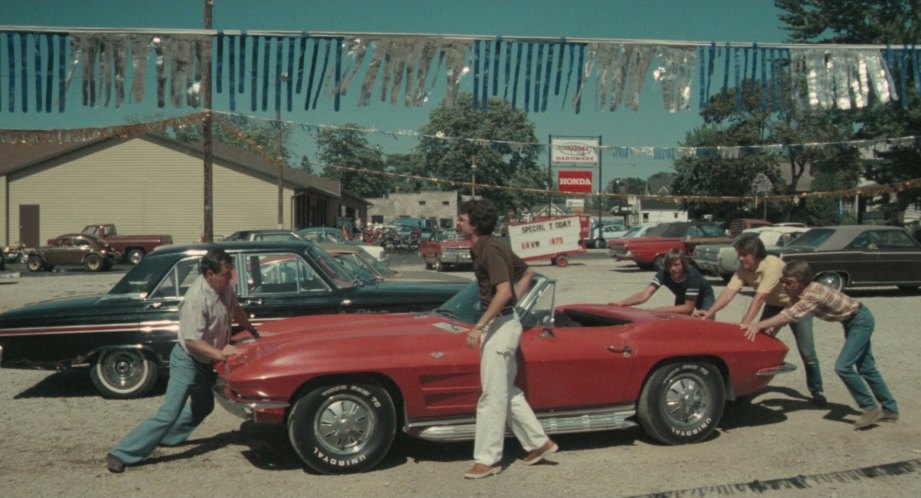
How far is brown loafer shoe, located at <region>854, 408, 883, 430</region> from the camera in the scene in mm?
6562

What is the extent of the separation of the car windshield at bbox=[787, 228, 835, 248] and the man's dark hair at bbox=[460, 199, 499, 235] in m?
13.9

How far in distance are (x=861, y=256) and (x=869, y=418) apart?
12.0m

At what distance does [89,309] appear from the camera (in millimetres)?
7766

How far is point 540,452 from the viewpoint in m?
5.63

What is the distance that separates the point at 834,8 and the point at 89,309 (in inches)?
1015

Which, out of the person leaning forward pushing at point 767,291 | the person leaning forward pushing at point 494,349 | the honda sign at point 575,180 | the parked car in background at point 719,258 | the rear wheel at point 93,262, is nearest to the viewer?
the person leaning forward pushing at point 494,349

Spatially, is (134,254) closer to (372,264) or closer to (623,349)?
(372,264)

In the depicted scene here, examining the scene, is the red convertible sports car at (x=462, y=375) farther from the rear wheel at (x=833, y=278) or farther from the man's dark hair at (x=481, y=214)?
the rear wheel at (x=833, y=278)

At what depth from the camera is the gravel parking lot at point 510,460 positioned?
5250 millimetres

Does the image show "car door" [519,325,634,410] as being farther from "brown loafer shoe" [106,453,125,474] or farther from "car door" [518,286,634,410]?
"brown loafer shoe" [106,453,125,474]

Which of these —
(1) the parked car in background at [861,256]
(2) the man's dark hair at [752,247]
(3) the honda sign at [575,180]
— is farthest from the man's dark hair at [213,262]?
(3) the honda sign at [575,180]

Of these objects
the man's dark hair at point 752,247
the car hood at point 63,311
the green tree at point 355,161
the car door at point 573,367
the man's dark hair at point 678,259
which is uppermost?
the green tree at point 355,161

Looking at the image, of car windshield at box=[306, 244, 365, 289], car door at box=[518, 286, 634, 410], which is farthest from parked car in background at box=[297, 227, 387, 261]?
car door at box=[518, 286, 634, 410]

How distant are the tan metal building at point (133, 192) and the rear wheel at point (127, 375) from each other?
3246 cm
